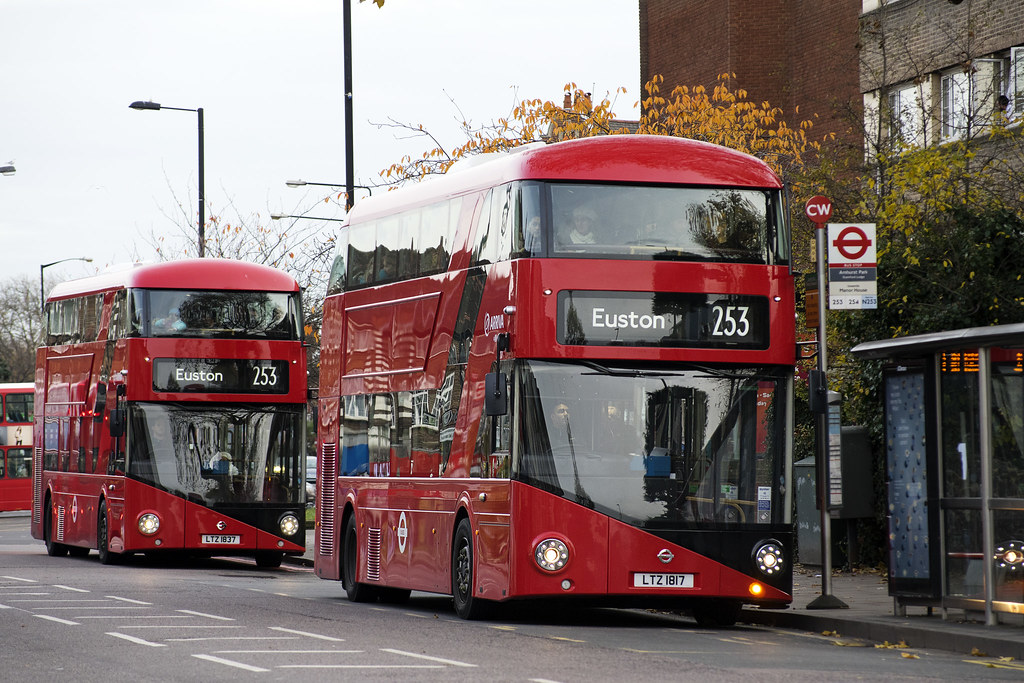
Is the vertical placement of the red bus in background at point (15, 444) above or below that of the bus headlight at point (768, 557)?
above

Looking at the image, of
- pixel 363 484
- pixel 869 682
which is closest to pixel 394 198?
pixel 363 484

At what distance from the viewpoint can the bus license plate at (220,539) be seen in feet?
85.9

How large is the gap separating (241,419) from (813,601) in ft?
38.0

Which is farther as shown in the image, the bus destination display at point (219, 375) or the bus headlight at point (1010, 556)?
the bus destination display at point (219, 375)

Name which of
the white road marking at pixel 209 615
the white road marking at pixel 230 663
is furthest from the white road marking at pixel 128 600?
the white road marking at pixel 230 663

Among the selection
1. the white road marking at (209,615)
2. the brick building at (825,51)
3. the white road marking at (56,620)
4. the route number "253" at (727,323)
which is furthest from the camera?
the brick building at (825,51)

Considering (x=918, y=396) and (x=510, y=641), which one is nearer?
(x=510, y=641)

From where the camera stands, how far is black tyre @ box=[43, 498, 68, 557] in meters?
31.0

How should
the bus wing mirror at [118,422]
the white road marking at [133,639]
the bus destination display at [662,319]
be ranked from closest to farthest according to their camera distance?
1. the white road marking at [133,639]
2. the bus destination display at [662,319]
3. the bus wing mirror at [118,422]

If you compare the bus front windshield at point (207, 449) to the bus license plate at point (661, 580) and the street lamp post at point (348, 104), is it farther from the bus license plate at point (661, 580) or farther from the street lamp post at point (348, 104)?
the bus license plate at point (661, 580)

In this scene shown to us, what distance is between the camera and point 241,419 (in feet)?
86.3

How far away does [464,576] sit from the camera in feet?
55.1

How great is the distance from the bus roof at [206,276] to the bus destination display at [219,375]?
1.14 m

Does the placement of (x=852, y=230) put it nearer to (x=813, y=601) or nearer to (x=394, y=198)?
(x=813, y=601)
